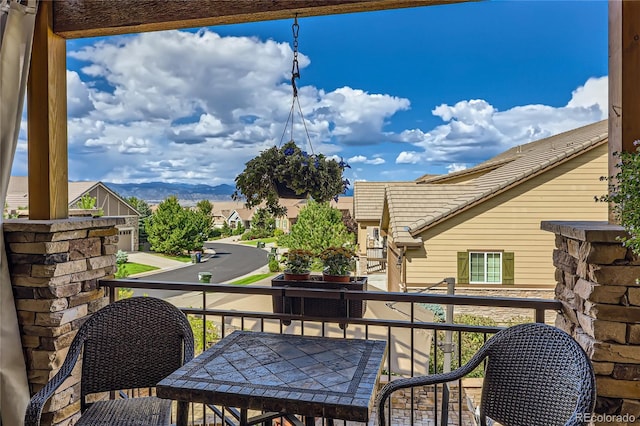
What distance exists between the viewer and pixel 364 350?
1.65 m

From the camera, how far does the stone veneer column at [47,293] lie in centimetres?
206

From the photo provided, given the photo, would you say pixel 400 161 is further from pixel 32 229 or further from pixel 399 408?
pixel 32 229

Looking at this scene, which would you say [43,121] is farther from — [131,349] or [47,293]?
[131,349]

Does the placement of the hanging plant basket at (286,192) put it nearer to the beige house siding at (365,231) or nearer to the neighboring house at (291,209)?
the neighboring house at (291,209)

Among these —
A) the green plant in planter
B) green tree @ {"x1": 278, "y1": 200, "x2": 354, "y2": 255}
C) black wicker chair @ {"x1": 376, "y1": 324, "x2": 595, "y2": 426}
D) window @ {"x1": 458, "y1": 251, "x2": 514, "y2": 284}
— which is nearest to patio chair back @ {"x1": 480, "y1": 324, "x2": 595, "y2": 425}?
black wicker chair @ {"x1": 376, "y1": 324, "x2": 595, "y2": 426}

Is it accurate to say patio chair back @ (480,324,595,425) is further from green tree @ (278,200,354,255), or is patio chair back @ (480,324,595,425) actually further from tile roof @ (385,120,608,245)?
tile roof @ (385,120,608,245)

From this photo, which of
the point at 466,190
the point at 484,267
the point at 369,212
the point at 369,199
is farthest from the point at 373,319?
the point at 466,190

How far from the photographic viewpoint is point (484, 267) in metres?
5.71

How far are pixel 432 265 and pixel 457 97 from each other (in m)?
2.39

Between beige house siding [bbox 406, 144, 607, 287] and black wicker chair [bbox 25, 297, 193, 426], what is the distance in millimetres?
4362

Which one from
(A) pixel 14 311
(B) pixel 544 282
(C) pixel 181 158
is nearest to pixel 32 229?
(A) pixel 14 311

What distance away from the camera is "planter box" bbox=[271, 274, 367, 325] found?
212cm

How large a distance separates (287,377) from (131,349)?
94 centimetres

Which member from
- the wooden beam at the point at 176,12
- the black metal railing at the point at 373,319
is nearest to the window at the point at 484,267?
the black metal railing at the point at 373,319
